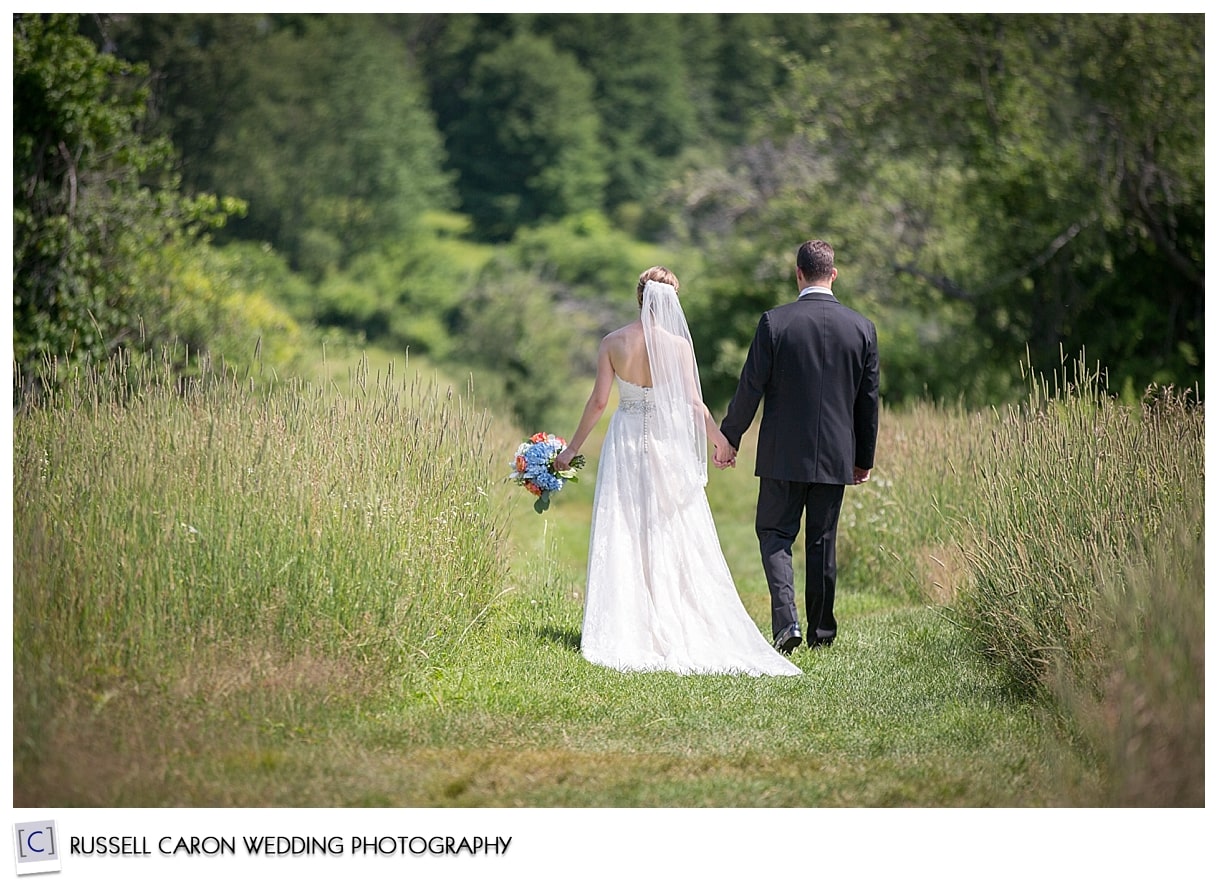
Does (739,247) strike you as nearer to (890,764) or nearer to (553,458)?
(553,458)

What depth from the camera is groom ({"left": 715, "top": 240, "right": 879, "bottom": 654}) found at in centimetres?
605

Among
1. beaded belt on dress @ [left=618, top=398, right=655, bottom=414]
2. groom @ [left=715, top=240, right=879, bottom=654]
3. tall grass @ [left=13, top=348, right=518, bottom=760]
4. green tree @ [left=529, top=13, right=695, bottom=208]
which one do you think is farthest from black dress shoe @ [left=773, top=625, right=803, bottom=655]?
green tree @ [left=529, top=13, right=695, bottom=208]

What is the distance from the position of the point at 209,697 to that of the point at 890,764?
247 cm

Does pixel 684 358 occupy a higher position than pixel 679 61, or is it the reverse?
pixel 679 61

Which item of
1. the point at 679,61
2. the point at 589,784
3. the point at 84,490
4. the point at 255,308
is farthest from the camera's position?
the point at 679,61

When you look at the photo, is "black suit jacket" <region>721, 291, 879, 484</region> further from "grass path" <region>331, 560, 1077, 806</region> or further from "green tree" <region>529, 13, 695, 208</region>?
"green tree" <region>529, 13, 695, 208</region>

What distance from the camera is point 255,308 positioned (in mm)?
15180

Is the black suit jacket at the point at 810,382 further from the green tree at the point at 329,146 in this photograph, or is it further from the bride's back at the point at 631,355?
the green tree at the point at 329,146

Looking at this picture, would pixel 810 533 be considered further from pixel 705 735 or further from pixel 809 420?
pixel 705 735

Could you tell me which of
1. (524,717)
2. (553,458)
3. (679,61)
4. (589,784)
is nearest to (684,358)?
(553,458)

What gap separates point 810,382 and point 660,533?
1.03 meters

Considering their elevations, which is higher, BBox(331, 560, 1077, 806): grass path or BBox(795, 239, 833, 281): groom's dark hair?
BBox(795, 239, 833, 281): groom's dark hair

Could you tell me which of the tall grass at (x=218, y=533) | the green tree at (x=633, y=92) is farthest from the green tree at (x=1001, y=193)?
the green tree at (x=633, y=92)

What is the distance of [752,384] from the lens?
610 centimetres
